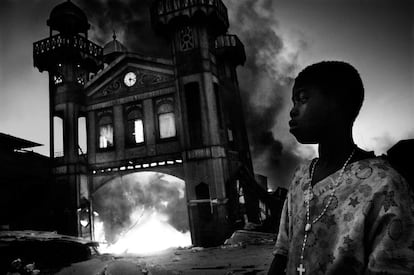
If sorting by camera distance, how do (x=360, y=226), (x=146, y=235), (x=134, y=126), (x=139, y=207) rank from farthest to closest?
(x=139, y=207), (x=146, y=235), (x=134, y=126), (x=360, y=226)

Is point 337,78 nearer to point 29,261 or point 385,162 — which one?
point 385,162

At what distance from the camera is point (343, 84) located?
166cm

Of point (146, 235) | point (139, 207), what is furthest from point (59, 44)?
point (146, 235)

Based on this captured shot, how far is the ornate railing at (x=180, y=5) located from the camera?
18.4 metres

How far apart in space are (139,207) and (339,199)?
22.4 meters

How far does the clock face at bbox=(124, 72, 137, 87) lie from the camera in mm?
20578

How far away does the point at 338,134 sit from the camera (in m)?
1.69

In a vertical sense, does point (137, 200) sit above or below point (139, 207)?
above

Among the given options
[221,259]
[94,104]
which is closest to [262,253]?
[221,259]

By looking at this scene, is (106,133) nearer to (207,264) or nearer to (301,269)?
→ (207,264)

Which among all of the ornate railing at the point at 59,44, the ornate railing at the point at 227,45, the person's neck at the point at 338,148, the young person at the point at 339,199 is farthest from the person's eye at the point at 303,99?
the ornate railing at the point at 59,44

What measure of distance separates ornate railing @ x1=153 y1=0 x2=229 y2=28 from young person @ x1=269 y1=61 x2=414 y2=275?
18.5 meters

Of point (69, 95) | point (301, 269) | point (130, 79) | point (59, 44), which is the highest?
point (59, 44)

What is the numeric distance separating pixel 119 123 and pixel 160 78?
14.3 feet
